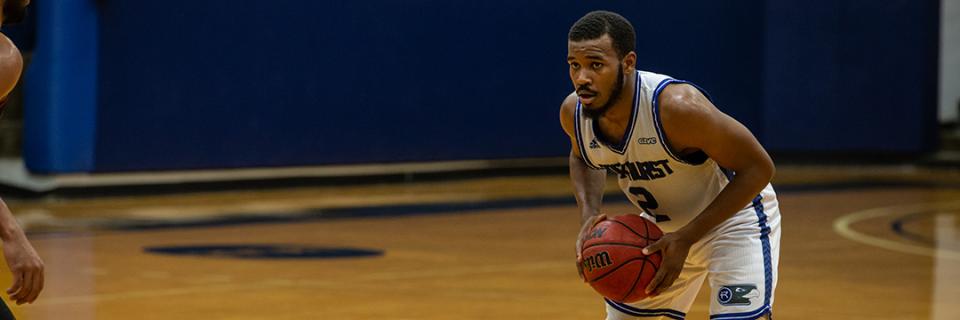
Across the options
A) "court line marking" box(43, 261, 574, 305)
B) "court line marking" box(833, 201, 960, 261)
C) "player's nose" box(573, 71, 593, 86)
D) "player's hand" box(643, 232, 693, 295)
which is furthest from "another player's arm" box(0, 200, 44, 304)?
"court line marking" box(833, 201, 960, 261)

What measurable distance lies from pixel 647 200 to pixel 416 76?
1140 cm

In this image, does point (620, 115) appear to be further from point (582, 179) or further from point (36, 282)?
point (36, 282)

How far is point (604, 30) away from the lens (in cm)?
403

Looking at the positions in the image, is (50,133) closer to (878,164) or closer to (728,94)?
(728,94)

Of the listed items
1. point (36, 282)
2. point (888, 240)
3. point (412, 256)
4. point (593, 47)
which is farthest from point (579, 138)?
point (888, 240)

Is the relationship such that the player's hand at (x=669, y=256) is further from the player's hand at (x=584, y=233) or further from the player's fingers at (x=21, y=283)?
the player's fingers at (x=21, y=283)

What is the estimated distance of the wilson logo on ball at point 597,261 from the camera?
410cm

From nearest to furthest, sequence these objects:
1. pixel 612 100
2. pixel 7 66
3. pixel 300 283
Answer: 1. pixel 7 66
2. pixel 612 100
3. pixel 300 283

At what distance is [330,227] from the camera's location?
10.9m

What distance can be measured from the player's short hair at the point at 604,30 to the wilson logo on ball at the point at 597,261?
0.53 metres

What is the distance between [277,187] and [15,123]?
98.0 inches

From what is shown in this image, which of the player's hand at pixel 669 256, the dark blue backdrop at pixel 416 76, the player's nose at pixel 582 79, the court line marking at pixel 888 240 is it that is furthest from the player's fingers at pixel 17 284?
the dark blue backdrop at pixel 416 76

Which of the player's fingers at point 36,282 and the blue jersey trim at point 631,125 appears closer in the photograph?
the player's fingers at point 36,282

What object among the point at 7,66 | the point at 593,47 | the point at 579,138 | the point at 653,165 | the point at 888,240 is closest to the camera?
the point at 7,66
